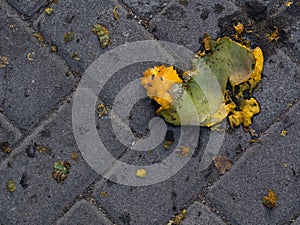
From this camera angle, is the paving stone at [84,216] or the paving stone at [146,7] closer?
the paving stone at [84,216]

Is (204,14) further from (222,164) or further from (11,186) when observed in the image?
(11,186)

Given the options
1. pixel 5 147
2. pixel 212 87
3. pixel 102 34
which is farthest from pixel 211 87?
pixel 5 147

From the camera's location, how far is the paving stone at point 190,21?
2.99 metres

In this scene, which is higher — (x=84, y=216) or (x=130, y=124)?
(x=130, y=124)

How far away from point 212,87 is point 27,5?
1044 millimetres

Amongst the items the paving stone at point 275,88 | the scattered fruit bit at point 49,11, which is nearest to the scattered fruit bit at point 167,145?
the paving stone at point 275,88

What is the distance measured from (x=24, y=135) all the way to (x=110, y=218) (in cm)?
60

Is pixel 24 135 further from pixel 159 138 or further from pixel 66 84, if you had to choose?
pixel 159 138

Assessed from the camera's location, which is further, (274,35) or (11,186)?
(274,35)

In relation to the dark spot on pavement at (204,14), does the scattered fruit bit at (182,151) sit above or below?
below

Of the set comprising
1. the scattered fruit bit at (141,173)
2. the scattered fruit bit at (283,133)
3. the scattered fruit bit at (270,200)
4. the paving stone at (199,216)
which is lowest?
the scattered fruit bit at (270,200)

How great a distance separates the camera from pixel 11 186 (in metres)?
2.89

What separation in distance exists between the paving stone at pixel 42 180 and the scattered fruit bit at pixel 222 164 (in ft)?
2.01

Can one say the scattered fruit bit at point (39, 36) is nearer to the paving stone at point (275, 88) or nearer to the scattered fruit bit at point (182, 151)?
the scattered fruit bit at point (182, 151)
